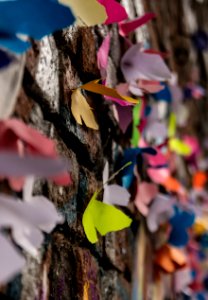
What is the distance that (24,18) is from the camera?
0.64 meters

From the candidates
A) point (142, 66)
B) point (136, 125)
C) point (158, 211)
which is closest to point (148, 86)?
point (142, 66)

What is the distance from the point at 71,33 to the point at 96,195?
0.95 feet

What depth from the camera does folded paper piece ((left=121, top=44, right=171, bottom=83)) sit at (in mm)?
1085

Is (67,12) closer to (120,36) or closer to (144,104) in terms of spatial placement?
(120,36)

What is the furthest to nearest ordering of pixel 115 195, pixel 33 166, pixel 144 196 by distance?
pixel 144 196 → pixel 115 195 → pixel 33 166

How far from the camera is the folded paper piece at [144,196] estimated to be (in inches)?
48.4

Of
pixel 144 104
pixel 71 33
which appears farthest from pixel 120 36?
pixel 71 33

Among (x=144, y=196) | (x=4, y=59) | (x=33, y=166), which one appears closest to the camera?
(x=33, y=166)

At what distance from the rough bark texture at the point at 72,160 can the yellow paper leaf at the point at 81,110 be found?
11 millimetres

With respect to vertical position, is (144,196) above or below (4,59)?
below

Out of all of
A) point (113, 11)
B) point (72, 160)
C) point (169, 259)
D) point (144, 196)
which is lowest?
point (169, 259)

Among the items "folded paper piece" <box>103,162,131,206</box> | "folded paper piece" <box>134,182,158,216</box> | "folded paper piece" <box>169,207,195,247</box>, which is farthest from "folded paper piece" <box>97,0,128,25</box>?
"folded paper piece" <box>169,207,195,247</box>

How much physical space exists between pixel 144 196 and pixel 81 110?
17.3 inches

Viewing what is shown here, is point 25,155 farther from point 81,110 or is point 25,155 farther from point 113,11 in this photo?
point 113,11
